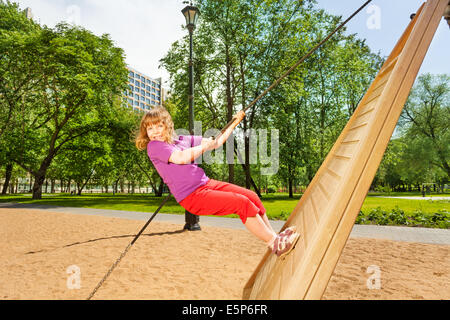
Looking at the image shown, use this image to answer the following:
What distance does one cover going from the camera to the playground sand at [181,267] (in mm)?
3977

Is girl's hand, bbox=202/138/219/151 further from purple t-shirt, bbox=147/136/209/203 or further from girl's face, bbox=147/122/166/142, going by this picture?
girl's face, bbox=147/122/166/142

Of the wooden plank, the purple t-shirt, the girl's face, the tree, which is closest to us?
the wooden plank

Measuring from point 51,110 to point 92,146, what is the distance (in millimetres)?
4767

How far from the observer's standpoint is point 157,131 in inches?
110

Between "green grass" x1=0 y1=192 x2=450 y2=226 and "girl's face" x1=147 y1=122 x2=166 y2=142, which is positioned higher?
"girl's face" x1=147 y1=122 x2=166 y2=142

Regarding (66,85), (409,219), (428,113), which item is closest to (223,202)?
(409,219)

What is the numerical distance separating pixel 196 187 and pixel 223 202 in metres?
0.29

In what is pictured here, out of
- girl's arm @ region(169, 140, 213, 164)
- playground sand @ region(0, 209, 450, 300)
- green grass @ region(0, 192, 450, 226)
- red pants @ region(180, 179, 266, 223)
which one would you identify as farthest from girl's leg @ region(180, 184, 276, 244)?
green grass @ region(0, 192, 450, 226)

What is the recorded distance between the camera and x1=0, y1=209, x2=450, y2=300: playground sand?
157 inches

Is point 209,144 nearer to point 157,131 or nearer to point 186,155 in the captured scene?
point 186,155

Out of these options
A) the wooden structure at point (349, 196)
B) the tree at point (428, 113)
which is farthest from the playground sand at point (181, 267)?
the tree at point (428, 113)

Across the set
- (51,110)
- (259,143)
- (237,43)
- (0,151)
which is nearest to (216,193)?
(237,43)

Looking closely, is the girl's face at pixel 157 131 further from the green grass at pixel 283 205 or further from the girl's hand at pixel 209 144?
the green grass at pixel 283 205
